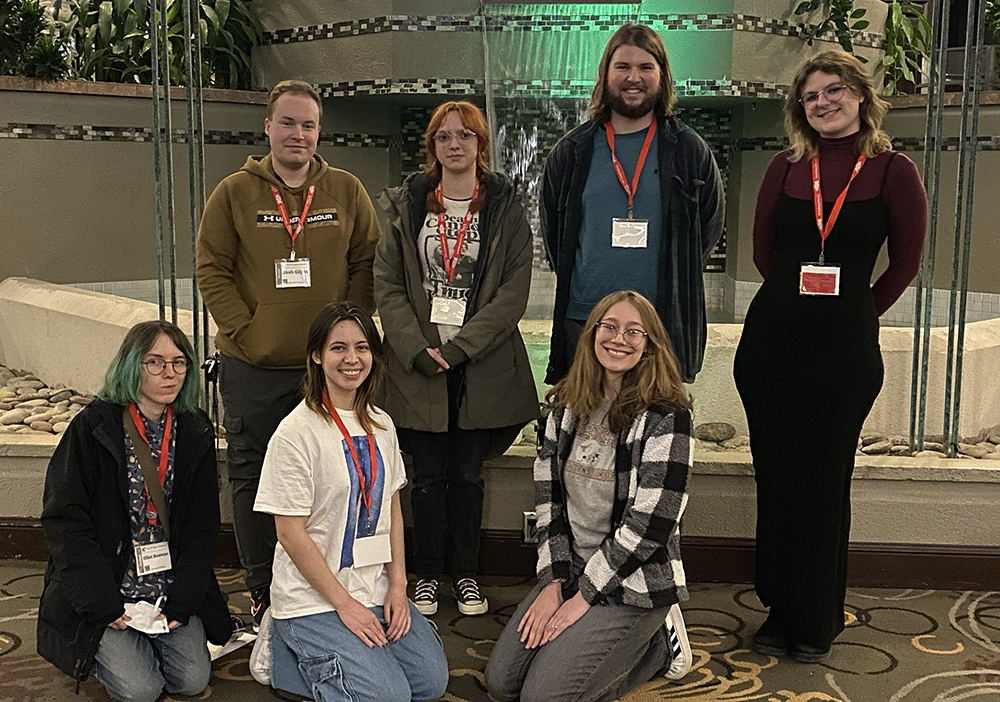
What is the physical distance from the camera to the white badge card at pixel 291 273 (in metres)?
2.77

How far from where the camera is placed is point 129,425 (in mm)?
2416

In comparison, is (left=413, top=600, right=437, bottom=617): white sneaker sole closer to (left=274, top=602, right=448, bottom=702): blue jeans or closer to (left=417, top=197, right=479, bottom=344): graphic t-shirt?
(left=274, top=602, right=448, bottom=702): blue jeans

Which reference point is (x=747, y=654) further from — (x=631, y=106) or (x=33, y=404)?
(x=33, y=404)

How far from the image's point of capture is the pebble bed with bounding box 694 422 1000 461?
324cm

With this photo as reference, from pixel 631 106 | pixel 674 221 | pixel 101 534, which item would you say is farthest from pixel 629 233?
pixel 101 534

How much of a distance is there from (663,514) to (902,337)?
136cm

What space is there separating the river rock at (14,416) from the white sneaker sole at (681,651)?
92.6 inches

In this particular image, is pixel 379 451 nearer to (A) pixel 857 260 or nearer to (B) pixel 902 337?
(A) pixel 857 260

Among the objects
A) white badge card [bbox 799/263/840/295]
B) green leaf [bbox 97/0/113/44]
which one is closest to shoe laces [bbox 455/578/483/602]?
white badge card [bbox 799/263/840/295]

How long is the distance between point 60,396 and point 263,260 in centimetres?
175

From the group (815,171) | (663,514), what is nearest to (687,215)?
(815,171)

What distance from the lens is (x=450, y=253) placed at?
283 centimetres

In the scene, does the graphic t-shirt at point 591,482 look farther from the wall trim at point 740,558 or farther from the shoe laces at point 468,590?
the wall trim at point 740,558

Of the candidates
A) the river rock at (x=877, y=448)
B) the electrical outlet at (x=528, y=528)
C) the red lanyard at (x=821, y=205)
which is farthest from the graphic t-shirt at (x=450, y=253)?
the river rock at (x=877, y=448)
